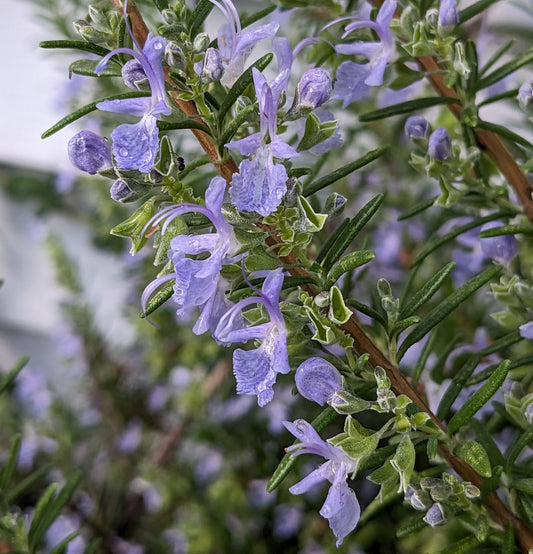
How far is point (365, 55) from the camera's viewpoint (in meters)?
0.54

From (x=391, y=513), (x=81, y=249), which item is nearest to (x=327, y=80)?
(x=391, y=513)

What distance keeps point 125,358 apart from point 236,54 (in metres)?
1.24

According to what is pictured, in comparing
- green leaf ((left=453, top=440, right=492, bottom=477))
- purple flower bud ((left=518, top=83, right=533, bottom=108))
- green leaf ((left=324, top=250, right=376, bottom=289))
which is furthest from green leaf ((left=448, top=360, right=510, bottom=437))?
purple flower bud ((left=518, top=83, right=533, bottom=108))

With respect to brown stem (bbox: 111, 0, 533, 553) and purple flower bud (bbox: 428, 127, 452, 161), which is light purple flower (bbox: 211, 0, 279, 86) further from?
purple flower bud (bbox: 428, 127, 452, 161)

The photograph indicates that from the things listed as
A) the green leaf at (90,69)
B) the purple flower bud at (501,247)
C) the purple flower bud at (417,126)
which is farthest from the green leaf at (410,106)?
the green leaf at (90,69)

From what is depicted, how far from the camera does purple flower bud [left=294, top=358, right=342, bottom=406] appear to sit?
415 mm

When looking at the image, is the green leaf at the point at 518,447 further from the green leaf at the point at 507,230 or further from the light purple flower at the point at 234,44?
the light purple flower at the point at 234,44

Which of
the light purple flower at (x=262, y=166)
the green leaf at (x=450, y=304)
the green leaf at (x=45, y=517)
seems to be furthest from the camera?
the green leaf at (x=45, y=517)

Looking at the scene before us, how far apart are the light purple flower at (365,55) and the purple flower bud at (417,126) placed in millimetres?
49

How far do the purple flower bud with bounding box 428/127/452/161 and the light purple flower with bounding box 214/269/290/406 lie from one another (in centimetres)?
22

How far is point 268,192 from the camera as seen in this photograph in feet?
1.24

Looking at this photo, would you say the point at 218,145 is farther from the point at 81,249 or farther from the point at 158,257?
the point at 81,249

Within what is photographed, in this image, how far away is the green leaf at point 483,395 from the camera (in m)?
0.43

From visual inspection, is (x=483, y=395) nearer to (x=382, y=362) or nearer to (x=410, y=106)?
(x=382, y=362)
